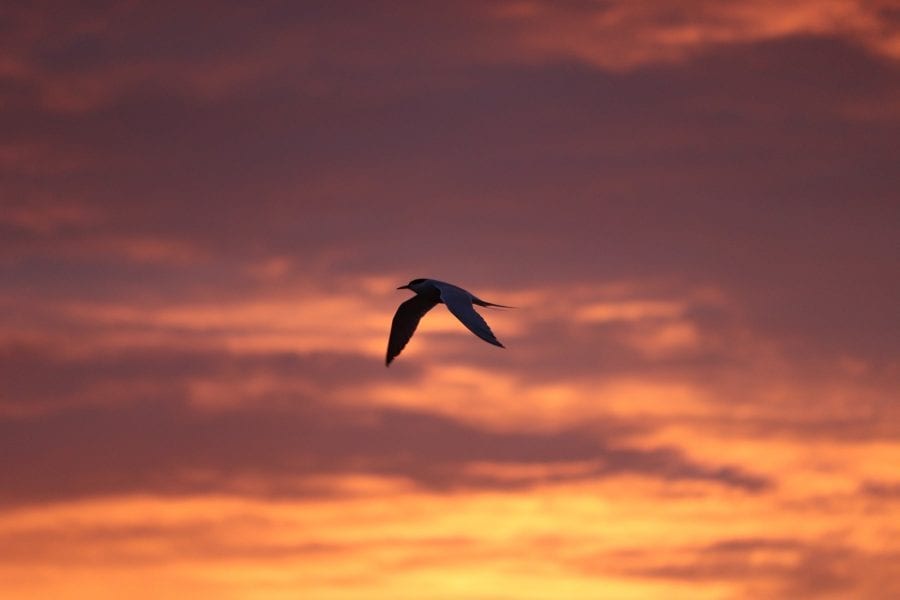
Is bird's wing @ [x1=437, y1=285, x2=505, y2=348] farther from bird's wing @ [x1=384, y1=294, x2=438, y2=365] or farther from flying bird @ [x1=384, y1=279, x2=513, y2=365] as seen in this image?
bird's wing @ [x1=384, y1=294, x2=438, y2=365]

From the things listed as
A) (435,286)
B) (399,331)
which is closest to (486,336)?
(435,286)

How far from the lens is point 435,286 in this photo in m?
40.7

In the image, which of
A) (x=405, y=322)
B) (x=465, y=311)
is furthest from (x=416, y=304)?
(x=465, y=311)

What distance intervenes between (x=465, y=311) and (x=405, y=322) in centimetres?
830

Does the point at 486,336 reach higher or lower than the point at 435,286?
lower

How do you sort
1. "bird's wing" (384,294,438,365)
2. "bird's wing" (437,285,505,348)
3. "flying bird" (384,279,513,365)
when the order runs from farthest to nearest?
"bird's wing" (384,294,438,365), "flying bird" (384,279,513,365), "bird's wing" (437,285,505,348)

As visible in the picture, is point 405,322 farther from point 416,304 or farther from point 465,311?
point 465,311

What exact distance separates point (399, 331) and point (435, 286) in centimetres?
461

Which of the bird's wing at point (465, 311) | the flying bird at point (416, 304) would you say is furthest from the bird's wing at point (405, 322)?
the bird's wing at point (465, 311)

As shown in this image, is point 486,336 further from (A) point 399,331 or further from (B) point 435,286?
(A) point 399,331

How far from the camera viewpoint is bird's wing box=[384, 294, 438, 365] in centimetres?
4478

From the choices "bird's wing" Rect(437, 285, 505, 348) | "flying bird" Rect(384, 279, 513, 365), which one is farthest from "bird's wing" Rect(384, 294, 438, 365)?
"bird's wing" Rect(437, 285, 505, 348)

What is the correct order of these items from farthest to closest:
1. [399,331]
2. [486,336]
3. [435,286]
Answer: [399,331] < [435,286] < [486,336]

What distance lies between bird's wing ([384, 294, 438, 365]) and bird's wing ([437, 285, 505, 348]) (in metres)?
4.07
